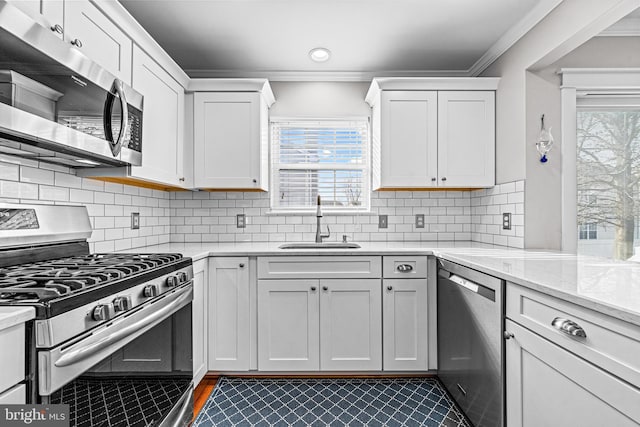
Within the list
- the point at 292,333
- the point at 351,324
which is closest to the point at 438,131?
the point at 351,324

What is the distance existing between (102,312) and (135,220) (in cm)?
151

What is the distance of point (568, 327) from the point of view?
113 cm

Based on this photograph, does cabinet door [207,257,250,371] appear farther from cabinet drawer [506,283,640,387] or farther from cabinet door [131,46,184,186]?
cabinet drawer [506,283,640,387]

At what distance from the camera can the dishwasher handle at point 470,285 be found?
1.66 meters

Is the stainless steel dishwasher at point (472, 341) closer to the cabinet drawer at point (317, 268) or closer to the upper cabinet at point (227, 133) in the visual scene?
the cabinet drawer at point (317, 268)

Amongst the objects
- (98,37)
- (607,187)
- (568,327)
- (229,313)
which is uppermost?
(98,37)

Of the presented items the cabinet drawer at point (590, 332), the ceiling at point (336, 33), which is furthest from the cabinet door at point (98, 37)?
the cabinet drawer at point (590, 332)

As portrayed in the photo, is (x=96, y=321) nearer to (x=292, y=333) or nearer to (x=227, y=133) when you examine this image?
(x=292, y=333)

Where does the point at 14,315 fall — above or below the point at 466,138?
below

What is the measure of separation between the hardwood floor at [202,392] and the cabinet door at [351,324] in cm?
75

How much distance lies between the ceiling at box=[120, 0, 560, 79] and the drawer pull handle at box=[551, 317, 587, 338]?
1.84 meters

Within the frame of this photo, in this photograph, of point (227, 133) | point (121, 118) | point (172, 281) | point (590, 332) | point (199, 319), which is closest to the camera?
point (590, 332)

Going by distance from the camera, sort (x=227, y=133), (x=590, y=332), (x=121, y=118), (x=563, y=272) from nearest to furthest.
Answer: (x=590, y=332), (x=563, y=272), (x=121, y=118), (x=227, y=133)

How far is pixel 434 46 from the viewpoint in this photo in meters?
2.69
